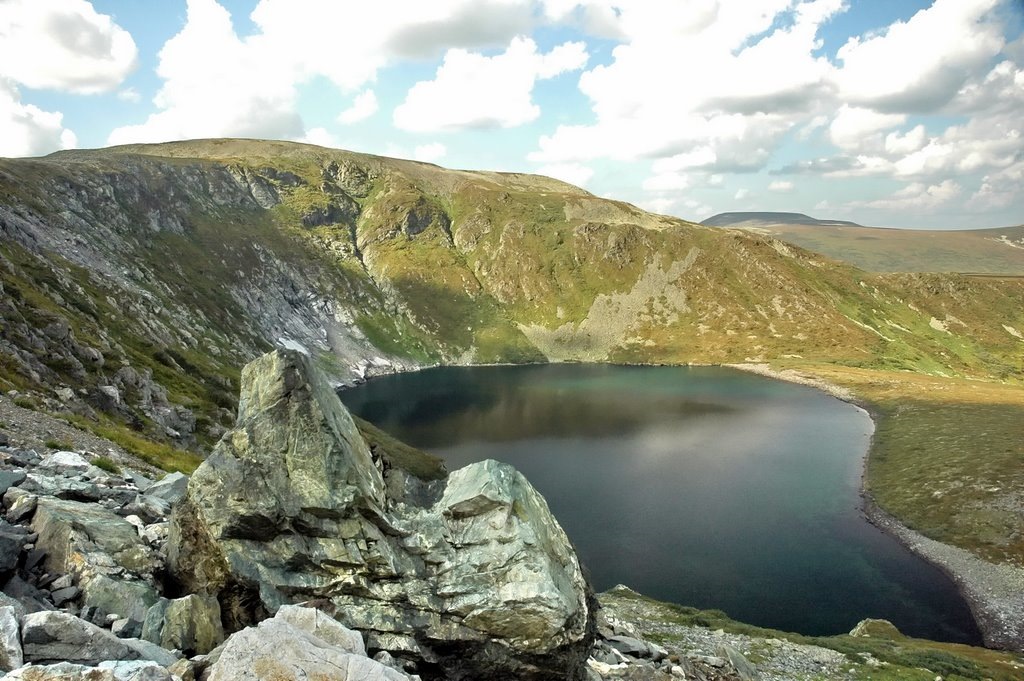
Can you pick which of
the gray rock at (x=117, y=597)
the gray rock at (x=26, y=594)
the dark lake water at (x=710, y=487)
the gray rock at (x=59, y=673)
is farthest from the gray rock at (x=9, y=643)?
the dark lake water at (x=710, y=487)

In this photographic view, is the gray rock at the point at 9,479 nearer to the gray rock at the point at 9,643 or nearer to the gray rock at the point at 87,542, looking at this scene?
the gray rock at the point at 87,542

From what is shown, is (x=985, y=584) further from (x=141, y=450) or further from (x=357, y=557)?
(x=141, y=450)

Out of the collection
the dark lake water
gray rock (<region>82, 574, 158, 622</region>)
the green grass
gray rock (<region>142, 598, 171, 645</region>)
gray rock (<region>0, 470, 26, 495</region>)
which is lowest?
the dark lake water

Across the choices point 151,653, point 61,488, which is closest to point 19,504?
point 61,488

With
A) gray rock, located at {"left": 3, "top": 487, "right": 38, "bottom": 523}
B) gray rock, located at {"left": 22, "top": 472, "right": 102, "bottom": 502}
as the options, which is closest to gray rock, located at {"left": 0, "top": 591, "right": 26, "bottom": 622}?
gray rock, located at {"left": 3, "top": 487, "right": 38, "bottom": 523}

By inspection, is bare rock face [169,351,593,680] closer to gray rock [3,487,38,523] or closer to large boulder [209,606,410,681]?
gray rock [3,487,38,523]
